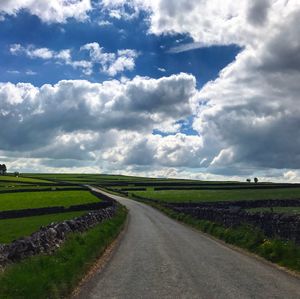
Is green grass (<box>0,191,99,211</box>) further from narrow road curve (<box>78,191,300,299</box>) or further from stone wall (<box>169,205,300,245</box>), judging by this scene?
narrow road curve (<box>78,191,300,299</box>)

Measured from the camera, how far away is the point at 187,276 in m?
18.6

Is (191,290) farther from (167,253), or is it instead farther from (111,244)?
(111,244)

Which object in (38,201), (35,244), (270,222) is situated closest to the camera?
(35,244)

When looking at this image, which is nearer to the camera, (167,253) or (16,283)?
(16,283)

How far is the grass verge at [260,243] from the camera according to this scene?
76.0 ft

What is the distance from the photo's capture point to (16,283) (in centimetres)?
1429

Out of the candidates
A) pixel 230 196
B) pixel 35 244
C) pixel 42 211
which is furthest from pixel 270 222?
pixel 230 196

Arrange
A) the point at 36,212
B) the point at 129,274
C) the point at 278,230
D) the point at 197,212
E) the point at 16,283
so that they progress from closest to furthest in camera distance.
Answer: the point at 16,283 → the point at 129,274 → the point at 278,230 → the point at 197,212 → the point at 36,212

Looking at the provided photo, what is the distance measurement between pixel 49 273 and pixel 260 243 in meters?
15.5

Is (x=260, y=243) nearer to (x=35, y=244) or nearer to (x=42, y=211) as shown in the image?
(x=35, y=244)

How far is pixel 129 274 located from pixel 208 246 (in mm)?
11746

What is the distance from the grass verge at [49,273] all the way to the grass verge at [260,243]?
8.96 meters

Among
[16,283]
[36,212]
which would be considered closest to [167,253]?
[16,283]

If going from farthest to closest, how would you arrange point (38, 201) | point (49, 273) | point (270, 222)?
1. point (38, 201)
2. point (270, 222)
3. point (49, 273)
